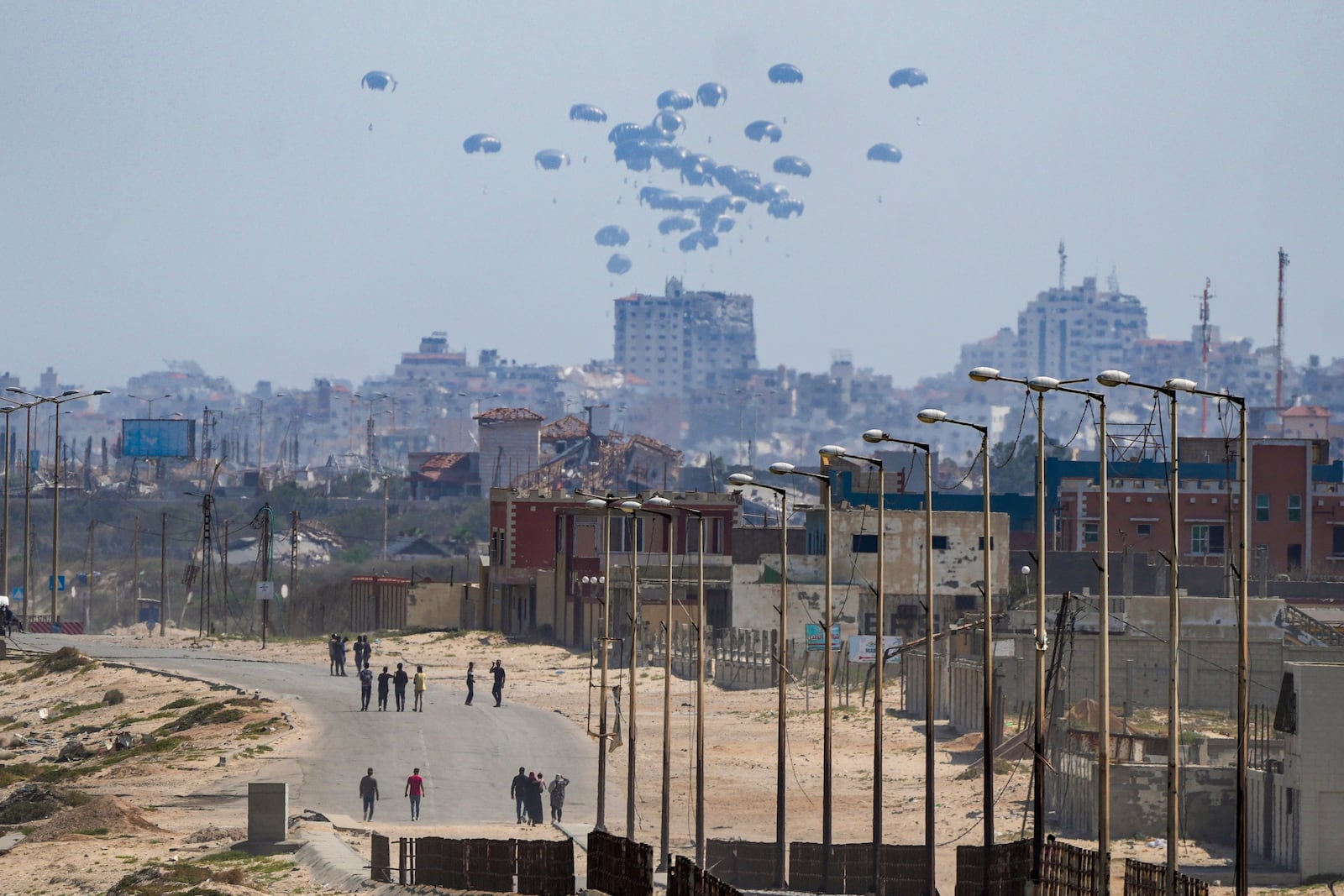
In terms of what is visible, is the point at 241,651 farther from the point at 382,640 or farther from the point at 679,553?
the point at 679,553

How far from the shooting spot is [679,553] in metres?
90.2

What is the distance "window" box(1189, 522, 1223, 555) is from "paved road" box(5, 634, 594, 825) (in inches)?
1599

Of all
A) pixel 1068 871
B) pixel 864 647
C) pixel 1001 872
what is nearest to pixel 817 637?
pixel 864 647

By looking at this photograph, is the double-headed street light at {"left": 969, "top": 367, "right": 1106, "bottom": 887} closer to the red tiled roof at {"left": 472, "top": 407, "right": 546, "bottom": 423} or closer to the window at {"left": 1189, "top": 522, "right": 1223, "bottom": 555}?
the window at {"left": 1189, "top": 522, "right": 1223, "bottom": 555}

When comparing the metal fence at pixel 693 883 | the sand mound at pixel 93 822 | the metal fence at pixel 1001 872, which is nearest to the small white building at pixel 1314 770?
the metal fence at pixel 1001 872

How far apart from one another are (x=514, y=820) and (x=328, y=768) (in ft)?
25.1

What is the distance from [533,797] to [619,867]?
13.0 m

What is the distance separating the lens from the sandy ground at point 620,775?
42625 mm

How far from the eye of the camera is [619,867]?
32.2m

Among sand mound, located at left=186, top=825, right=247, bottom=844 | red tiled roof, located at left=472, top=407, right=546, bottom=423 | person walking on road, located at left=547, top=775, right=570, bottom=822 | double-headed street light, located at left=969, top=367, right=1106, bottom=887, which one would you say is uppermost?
red tiled roof, located at left=472, top=407, right=546, bottom=423

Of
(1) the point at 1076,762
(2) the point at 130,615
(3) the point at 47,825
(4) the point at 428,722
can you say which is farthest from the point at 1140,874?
(2) the point at 130,615

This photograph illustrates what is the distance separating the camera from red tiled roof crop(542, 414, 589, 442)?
185 metres

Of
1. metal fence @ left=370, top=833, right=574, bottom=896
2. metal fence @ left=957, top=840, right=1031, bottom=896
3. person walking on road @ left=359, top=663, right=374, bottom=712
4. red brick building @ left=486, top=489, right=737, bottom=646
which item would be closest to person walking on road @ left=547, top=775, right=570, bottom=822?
metal fence @ left=370, top=833, right=574, bottom=896

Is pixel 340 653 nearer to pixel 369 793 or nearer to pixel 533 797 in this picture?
pixel 369 793
